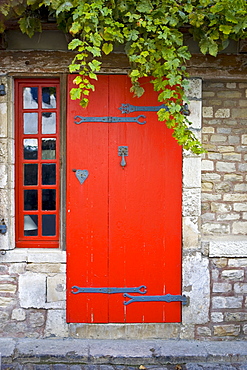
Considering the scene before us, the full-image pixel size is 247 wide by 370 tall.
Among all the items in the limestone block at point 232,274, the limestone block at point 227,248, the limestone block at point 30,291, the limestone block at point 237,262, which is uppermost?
the limestone block at point 227,248

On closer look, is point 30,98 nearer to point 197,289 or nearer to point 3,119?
point 3,119

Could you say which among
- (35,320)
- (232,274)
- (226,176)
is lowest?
(35,320)

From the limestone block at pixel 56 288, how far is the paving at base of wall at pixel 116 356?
396mm

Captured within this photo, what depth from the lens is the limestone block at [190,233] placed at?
11.6ft

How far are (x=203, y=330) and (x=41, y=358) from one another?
1.51 meters

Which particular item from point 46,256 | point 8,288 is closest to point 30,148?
point 46,256

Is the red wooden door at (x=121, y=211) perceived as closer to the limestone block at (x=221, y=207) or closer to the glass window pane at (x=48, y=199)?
the glass window pane at (x=48, y=199)

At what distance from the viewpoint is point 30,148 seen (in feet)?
11.9

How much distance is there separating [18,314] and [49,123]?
1.83 meters

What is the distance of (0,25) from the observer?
10.2 feet

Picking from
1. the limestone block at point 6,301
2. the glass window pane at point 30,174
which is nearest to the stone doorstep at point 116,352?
the limestone block at point 6,301

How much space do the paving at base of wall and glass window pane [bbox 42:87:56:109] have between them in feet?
7.31

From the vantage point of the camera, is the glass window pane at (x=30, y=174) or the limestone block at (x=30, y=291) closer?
the limestone block at (x=30, y=291)

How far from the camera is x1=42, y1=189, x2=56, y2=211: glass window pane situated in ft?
11.9
